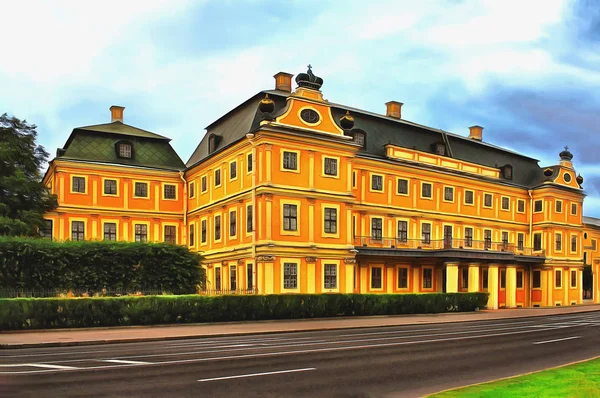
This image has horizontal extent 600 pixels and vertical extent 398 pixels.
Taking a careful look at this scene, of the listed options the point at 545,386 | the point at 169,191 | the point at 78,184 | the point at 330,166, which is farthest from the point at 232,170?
the point at 545,386

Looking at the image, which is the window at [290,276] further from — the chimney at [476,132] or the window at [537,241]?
the chimney at [476,132]

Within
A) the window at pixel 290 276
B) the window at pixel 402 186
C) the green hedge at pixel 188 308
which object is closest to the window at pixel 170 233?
the window at pixel 290 276

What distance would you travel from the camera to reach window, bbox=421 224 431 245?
50094 mm

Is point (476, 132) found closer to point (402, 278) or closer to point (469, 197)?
point (469, 197)

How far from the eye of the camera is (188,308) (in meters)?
30.1

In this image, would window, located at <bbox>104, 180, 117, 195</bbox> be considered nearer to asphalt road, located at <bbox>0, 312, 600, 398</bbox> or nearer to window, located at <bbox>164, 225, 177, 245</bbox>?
window, located at <bbox>164, 225, 177, 245</bbox>

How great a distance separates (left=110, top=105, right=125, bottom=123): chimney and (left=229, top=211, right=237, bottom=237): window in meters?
17.9

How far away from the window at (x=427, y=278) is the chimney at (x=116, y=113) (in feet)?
96.8

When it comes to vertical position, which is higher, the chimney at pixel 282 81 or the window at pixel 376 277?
the chimney at pixel 282 81

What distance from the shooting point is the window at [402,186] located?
48.5m

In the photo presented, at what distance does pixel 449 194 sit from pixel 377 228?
8.91 meters

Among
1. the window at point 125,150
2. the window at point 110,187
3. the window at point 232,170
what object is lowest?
the window at point 110,187

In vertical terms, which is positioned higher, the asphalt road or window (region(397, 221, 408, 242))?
window (region(397, 221, 408, 242))

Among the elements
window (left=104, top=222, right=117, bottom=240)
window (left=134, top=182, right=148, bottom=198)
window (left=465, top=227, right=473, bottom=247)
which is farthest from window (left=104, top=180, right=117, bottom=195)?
window (left=465, top=227, right=473, bottom=247)
